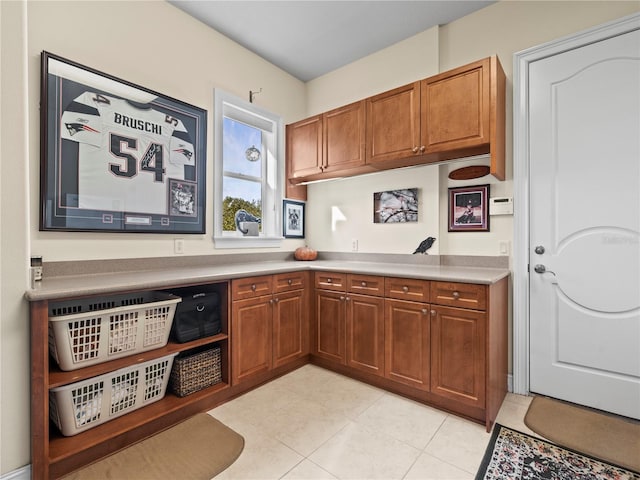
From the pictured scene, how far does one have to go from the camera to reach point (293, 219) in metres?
3.73

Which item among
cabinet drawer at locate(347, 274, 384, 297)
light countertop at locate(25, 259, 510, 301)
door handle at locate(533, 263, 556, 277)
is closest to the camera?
light countertop at locate(25, 259, 510, 301)

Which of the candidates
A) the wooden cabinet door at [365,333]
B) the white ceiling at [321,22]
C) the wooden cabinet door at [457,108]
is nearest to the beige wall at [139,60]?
the white ceiling at [321,22]

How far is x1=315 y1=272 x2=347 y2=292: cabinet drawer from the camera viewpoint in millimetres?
2723

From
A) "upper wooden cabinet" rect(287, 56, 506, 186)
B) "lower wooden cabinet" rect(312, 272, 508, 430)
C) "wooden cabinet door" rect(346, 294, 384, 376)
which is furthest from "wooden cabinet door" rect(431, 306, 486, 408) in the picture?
"upper wooden cabinet" rect(287, 56, 506, 186)

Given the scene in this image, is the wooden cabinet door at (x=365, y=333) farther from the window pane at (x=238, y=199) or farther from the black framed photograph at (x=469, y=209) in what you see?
the window pane at (x=238, y=199)

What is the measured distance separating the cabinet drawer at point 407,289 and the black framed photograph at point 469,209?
80 centimetres

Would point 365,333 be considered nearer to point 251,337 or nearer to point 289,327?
point 289,327

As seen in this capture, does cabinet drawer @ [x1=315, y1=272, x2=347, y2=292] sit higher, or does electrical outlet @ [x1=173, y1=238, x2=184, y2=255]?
electrical outlet @ [x1=173, y1=238, x2=184, y2=255]

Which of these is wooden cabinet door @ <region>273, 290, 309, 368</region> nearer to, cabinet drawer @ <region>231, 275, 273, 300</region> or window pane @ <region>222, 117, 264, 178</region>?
cabinet drawer @ <region>231, 275, 273, 300</region>

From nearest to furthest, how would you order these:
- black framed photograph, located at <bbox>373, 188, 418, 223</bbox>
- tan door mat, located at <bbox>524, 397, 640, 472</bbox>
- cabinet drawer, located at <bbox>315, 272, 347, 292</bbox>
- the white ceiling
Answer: tan door mat, located at <bbox>524, 397, 640, 472</bbox>, the white ceiling, cabinet drawer, located at <bbox>315, 272, 347, 292</bbox>, black framed photograph, located at <bbox>373, 188, 418, 223</bbox>

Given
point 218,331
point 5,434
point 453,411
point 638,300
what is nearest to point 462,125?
point 638,300

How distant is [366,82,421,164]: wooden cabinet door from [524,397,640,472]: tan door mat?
2065 mm

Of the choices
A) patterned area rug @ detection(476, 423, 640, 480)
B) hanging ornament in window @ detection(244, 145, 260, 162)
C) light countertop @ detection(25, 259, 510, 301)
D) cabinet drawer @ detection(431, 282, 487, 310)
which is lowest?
patterned area rug @ detection(476, 423, 640, 480)

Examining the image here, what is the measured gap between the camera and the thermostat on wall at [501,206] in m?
2.52
